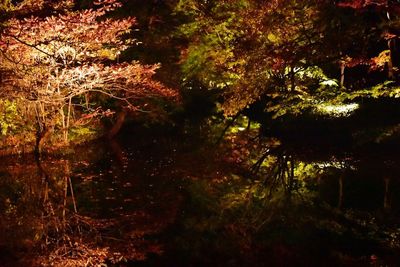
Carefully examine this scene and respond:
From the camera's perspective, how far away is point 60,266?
22.5ft

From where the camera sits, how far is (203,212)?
9.08 m

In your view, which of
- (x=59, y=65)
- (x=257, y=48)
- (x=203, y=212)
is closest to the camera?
(x=203, y=212)

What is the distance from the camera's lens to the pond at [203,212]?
707cm

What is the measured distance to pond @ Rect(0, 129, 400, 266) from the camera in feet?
23.2

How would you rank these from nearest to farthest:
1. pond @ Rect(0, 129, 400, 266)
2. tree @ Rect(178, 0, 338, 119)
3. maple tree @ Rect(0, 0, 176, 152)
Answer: pond @ Rect(0, 129, 400, 266) < maple tree @ Rect(0, 0, 176, 152) < tree @ Rect(178, 0, 338, 119)

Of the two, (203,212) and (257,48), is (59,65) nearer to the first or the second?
(257,48)

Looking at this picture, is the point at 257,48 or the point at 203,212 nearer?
the point at 203,212

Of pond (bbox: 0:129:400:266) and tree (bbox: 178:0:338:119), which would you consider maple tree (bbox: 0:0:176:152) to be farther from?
tree (bbox: 178:0:338:119)

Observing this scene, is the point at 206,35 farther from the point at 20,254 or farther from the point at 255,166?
the point at 20,254

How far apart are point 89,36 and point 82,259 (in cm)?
872

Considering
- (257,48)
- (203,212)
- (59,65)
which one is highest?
(257,48)

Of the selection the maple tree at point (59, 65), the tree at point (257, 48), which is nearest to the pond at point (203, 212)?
the maple tree at point (59, 65)

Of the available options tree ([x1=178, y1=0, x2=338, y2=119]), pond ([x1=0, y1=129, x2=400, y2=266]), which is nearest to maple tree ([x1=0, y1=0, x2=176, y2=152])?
pond ([x1=0, y1=129, x2=400, y2=266])

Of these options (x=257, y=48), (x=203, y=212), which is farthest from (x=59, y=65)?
(x=203, y=212)
